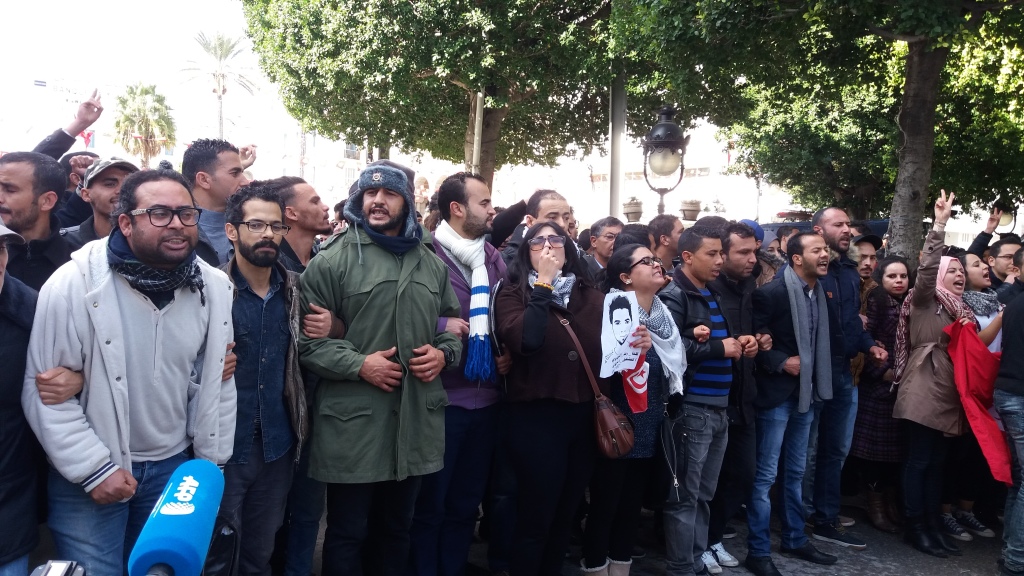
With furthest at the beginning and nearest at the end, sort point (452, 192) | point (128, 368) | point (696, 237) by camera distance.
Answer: point (696, 237), point (452, 192), point (128, 368)

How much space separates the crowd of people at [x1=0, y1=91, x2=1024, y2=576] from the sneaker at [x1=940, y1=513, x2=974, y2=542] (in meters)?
0.02

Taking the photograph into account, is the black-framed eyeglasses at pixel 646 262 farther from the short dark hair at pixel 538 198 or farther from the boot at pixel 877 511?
the boot at pixel 877 511

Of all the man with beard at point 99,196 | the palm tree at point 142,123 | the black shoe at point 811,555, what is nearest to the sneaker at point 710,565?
the black shoe at point 811,555

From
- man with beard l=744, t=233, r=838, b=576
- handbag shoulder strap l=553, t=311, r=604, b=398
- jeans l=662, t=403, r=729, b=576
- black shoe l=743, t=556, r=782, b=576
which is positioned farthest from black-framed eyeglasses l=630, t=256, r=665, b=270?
black shoe l=743, t=556, r=782, b=576

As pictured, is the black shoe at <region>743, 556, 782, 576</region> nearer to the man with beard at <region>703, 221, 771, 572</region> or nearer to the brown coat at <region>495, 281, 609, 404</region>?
the man with beard at <region>703, 221, 771, 572</region>

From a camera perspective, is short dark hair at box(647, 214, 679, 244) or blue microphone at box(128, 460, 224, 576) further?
short dark hair at box(647, 214, 679, 244)

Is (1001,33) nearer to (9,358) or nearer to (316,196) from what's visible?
(316,196)

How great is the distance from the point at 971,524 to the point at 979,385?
4.76 ft

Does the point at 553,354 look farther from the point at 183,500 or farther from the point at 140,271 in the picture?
the point at 183,500

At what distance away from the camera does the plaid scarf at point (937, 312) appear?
5492mm

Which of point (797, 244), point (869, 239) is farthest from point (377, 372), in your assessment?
point (869, 239)

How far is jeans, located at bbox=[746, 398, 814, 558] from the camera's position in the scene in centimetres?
496

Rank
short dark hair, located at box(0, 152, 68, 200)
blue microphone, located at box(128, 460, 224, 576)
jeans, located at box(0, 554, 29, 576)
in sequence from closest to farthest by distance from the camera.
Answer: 1. blue microphone, located at box(128, 460, 224, 576)
2. jeans, located at box(0, 554, 29, 576)
3. short dark hair, located at box(0, 152, 68, 200)

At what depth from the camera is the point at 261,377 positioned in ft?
11.0
